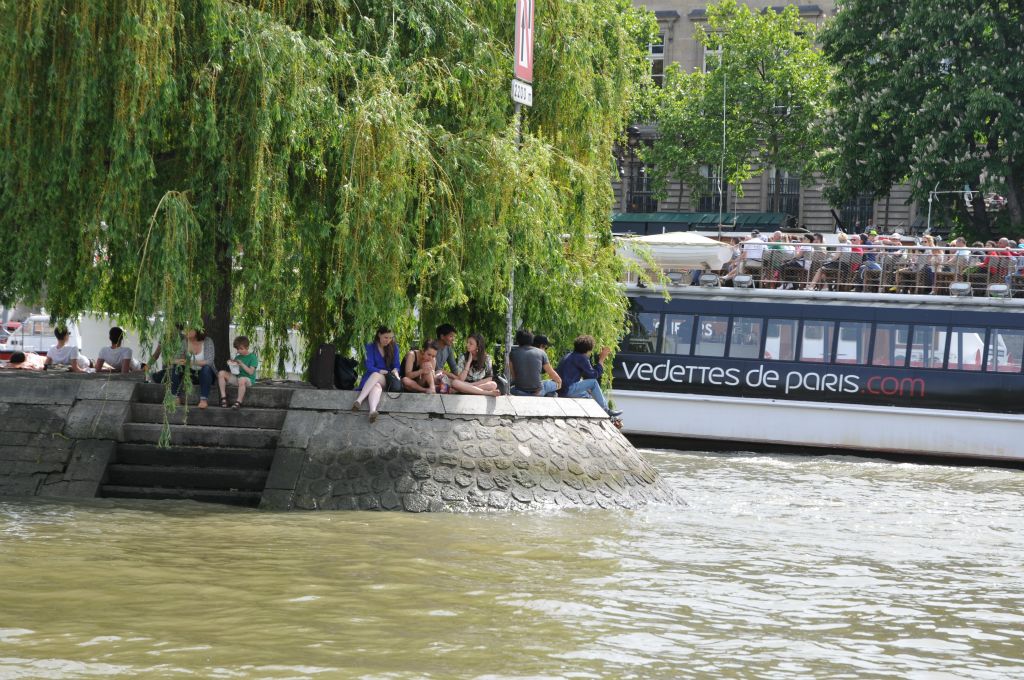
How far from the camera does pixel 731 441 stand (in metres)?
26.6

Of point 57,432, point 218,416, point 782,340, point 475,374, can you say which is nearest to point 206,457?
point 218,416

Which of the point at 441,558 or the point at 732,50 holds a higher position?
the point at 732,50

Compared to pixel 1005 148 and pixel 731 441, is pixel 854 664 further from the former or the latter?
pixel 1005 148

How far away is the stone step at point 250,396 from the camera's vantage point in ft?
54.6

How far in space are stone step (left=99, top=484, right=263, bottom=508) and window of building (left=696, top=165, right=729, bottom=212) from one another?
35.2 metres

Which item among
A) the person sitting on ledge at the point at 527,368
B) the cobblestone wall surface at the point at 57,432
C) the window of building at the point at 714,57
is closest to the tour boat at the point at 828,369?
the person sitting on ledge at the point at 527,368

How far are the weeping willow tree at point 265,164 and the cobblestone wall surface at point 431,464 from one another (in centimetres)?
108

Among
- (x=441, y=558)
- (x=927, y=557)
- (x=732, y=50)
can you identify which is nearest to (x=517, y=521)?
(x=441, y=558)

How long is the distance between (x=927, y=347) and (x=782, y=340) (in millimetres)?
2430

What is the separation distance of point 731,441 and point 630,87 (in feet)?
25.1

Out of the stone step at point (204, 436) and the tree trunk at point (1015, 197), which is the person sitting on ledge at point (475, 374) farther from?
the tree trunk at point (1015, 197)

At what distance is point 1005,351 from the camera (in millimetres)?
25375

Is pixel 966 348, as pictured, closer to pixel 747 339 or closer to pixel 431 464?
pixel 747 339

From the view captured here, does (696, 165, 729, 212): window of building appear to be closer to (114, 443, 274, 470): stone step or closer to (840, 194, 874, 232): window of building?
(840, 194, 874, 232): window of building
